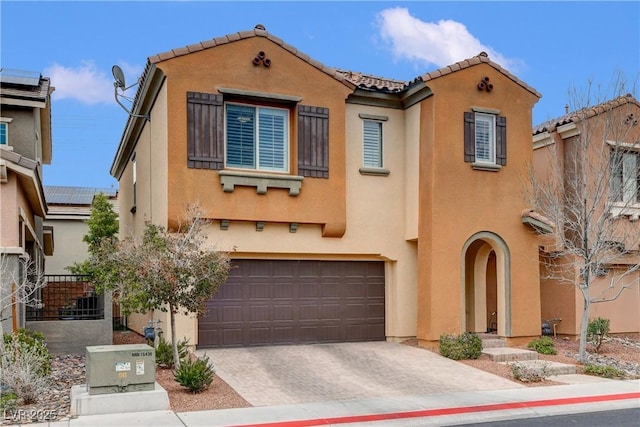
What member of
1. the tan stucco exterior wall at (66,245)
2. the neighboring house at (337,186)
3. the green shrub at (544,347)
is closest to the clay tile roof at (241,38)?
the neighboring house at (337,186)

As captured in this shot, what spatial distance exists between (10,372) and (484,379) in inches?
360

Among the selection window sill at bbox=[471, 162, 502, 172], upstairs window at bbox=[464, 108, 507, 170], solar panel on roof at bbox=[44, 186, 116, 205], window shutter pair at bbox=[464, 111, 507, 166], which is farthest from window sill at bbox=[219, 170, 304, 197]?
solar panel on roof at bbox=[44, 186, 116, 205]

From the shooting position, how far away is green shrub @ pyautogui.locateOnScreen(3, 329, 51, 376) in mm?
11008

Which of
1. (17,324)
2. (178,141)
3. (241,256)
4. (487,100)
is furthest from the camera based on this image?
(487,100)

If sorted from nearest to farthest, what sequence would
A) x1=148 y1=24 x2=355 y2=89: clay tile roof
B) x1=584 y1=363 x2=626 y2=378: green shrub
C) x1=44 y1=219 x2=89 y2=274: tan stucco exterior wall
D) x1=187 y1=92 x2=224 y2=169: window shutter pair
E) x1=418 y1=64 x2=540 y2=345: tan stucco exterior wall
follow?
x1=584 y1=363 x2=626 y2=378: green shrub < x1=148 y1=24 x2=355 y2=89: clay tile roof < x1=187 y1=92 x2=224 y2=169: window shutter pair < x1=418 y1=64 x2=540 y2=345: tan stucco exterior wall < x1=44 y1=219 x2=89 y2=274: tan stucco exterior wall

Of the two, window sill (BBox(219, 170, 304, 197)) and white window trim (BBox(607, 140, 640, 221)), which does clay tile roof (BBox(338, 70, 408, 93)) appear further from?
white window trim (BBox(607, 140, 640, 221))

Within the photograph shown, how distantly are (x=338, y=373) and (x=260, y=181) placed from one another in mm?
4975

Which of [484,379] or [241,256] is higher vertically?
[241,256]

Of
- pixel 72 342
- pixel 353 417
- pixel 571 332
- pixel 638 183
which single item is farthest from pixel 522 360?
pixel 72 342

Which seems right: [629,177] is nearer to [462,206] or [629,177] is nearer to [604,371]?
[462,206]

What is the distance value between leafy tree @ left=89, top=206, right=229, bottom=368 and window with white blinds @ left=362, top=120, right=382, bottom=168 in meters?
6.55

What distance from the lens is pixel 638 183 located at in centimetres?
2006

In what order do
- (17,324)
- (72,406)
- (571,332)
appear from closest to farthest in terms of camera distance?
(72,406)
(17,324)
(571,332)

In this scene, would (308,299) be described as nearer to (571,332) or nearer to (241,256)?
(241,256)
